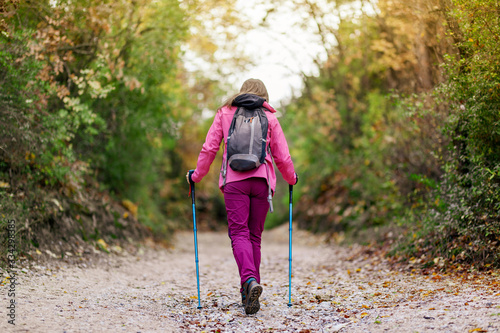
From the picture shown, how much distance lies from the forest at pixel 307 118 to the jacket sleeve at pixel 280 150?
7.22 ft

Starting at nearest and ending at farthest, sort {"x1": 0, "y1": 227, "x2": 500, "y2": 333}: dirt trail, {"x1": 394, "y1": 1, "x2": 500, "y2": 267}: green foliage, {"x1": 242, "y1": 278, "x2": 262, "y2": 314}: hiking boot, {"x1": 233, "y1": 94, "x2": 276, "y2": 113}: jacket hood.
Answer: {"x1": 0, "y1": 227, "x2": 500, "y2": 333}: dirt trail < {"x1": 242, "y1": 278, "x2": 262, "y2": 314}: hiking boot < {"x1": 233, "y1": 94, "x2": 276, "y2": 113}: jacket hood < {"x1": 394, "y1": 1, "x2": 500, "y2": 267}: green foliage

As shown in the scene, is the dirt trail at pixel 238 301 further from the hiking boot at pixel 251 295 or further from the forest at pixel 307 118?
the forest at pixel 307 118

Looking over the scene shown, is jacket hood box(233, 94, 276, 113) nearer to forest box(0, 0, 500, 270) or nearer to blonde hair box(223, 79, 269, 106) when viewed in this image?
blonde hair box(223, 79, 269, 106)

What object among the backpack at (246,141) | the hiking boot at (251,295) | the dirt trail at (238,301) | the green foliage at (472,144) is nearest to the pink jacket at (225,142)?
the backpack at (246,141)

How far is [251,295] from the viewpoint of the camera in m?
4.46

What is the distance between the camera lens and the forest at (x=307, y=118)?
5.75 meters

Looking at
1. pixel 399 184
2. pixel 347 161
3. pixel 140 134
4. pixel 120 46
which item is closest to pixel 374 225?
pixel 399 184

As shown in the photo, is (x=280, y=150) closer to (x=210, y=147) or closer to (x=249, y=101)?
(x=249, y=101)

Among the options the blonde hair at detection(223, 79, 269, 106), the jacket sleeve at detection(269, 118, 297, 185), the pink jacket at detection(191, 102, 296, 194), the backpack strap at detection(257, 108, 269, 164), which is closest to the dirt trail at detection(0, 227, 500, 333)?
the pink jacket at detection(191, 102, 296, 194)

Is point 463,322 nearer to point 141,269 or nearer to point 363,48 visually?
point 141,269

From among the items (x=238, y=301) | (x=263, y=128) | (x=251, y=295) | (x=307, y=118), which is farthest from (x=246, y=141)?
(x=307, y=118)

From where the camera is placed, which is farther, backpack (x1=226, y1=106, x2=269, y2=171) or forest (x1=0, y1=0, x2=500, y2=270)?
forest (x1=0, y1=0, x2=500, y2=270)

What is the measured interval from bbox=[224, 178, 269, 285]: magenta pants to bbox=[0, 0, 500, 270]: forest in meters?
2.61

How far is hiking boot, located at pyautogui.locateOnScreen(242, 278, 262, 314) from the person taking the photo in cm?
445
